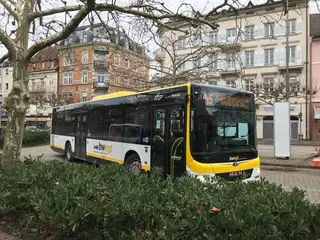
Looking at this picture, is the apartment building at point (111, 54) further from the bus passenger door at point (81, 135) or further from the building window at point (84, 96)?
the building window at point (84, 96)

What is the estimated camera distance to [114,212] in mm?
3061

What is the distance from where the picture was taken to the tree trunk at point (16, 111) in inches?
276

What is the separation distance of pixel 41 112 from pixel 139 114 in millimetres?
54322

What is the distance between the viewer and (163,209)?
10.2ft

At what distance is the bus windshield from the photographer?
24.2 ft

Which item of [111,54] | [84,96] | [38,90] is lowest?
[111,54]

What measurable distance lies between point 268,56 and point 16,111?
124ft

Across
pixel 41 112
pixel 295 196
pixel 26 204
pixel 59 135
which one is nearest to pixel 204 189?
pixel 295 196

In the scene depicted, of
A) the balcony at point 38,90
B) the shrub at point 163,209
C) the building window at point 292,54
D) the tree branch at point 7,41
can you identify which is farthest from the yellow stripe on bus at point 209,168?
the balcony at point 38,90

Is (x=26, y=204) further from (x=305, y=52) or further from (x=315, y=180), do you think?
(x=305, y=52)

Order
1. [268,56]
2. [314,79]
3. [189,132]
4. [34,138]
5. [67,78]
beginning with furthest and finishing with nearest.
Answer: [67,78]
[268,56]
[314,79]
[34,138]
[189,132]

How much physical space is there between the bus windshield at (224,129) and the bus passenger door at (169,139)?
434mm

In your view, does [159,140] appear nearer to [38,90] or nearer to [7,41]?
[7,41]

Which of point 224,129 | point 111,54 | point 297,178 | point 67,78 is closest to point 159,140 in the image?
point 224,129
